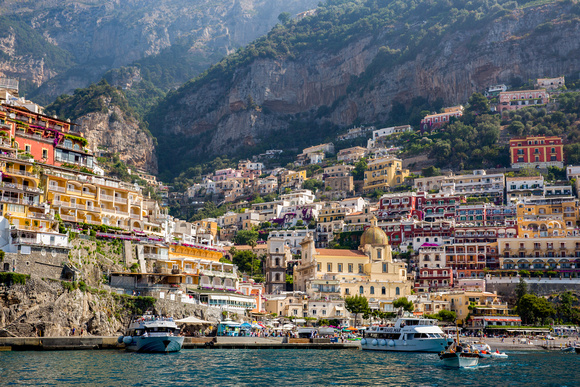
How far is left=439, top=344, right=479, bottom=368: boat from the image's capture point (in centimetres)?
5422

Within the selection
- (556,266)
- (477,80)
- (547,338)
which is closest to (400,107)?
(477,80)

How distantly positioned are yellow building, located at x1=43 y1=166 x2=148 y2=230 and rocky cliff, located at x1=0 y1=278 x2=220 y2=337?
11161mm

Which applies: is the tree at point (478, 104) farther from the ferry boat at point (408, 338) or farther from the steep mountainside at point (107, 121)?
the ferry boat at point (408, 338)

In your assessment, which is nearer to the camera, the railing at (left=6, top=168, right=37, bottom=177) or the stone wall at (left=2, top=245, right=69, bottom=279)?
the stone wall at (left=2, top=245, right=69, bottom=279)

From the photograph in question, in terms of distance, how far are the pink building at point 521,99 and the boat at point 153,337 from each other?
4549 inches

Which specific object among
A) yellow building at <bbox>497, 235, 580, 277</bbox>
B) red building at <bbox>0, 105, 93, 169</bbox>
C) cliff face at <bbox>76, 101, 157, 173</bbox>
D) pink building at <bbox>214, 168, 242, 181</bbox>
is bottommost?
yellow building at <bbox>497, 235, 580, 277</bbox>

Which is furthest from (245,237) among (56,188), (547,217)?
(56,188)

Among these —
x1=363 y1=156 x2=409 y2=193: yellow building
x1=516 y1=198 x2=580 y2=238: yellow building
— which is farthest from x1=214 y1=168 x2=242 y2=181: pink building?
x1=516 y1=198 x2=580 y2=238: yellow building

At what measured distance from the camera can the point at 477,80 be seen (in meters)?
178

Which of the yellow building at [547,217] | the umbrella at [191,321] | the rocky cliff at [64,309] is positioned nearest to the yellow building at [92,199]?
the rocky cliff at [64,309]

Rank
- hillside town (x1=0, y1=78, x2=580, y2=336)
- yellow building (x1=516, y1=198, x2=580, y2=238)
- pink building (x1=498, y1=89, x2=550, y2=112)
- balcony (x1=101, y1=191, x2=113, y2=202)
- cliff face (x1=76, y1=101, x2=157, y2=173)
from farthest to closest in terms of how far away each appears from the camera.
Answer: cliff face (x1=76, y1=101, x2=157, y2=173)
pink building (x1=498, y1=89, x2=550, y2=112)
yellow building (x1=516, y1=198, x2=580, y2=238)
balcony (x1=101, y1=191, x2=113, y2=202)
hillside town (x1=0, y1=78, x2=580, y2=336)

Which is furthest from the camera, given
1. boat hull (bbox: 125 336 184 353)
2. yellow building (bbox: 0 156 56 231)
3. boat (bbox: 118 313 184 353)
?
yellow building (bbox: 0 156 56 231)

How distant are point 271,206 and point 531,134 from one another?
181 feet

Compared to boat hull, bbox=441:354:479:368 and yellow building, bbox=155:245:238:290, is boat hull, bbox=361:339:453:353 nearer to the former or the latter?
boat hull, bbox=441:354:479:368
